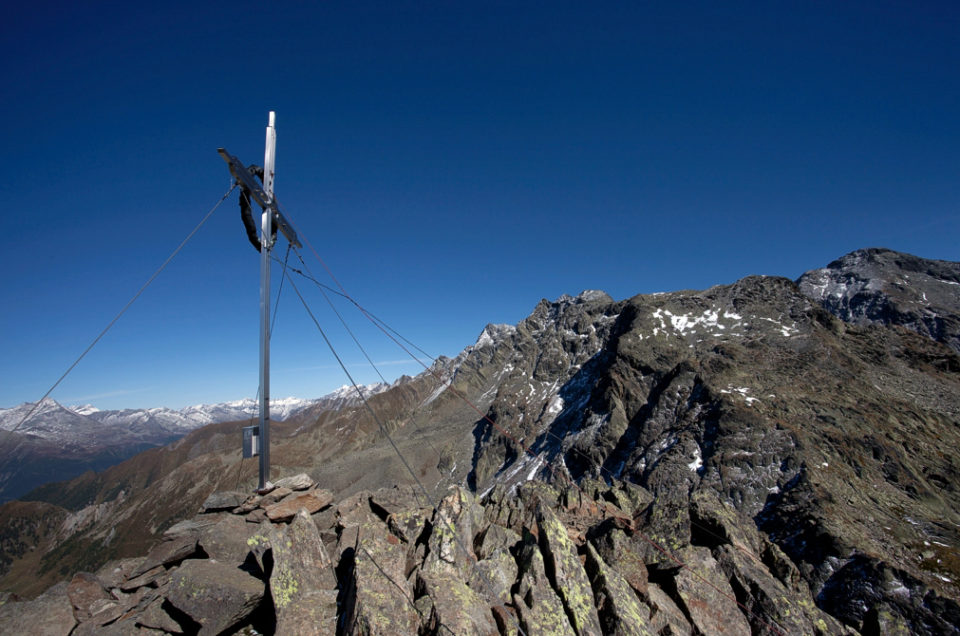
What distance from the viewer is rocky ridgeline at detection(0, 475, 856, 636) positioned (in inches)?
314

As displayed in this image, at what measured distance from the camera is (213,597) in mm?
7898

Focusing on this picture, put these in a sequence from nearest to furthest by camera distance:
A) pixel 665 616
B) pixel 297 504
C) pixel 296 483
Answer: pixel 665 616 → pixel 297 504 → pixel 296 483

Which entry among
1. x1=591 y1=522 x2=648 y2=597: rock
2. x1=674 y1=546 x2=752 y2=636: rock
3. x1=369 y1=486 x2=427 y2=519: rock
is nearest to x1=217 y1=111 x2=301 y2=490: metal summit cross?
x1=369 y1=486 x2=427 y2=519: rock

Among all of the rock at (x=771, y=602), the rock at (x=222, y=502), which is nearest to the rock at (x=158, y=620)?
the rock at (x=222, y=502)

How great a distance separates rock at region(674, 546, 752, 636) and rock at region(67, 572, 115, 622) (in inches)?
613

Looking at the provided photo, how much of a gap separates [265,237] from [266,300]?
7.28 ft

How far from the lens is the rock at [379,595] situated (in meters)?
7.29

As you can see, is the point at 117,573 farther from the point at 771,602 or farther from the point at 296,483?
the point at 771,602

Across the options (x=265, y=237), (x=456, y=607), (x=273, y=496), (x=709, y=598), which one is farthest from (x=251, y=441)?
(x=709, y=598)

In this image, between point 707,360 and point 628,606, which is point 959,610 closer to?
point 628,606

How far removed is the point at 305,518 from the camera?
10172mm

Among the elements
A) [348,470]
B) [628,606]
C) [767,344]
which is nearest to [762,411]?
[767,344]

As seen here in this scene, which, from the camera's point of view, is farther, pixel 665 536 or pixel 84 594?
pixel 665 536

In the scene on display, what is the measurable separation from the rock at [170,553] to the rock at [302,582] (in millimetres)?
3634
